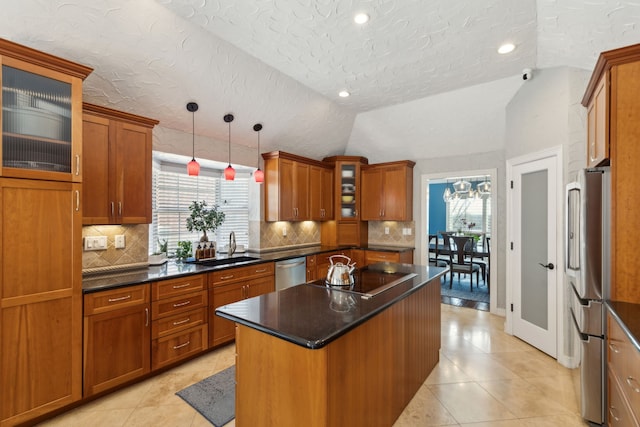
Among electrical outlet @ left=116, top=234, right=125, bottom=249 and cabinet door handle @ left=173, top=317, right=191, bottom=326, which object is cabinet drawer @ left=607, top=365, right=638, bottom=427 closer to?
cabinet door handle @ left=173, top=317, right=191, bottom=326

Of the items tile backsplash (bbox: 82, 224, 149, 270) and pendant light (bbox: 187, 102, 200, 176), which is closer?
tile backsplash (bbox: 82, 224, 149, 270)

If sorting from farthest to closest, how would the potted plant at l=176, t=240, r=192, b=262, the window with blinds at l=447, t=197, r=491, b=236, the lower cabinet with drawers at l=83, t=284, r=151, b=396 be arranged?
the window with blinds at l=447, t=197, r=491, b=236, the potted plant at l=176, t=240, r=192, b=262, the lower cabinet with drawers at l=83, t=284, r=151, b=396

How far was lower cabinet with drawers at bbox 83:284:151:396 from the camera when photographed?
2232 millimetres

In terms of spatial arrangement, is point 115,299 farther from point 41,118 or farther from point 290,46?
point 290,46

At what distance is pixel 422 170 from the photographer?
5191 mm

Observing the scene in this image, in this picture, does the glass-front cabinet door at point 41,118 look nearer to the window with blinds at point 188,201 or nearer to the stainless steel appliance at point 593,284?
the window with blinds at point 188,201

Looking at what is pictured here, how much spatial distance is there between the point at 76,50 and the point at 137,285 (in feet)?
6.29

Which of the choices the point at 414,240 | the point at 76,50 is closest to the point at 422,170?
the point at 414,240

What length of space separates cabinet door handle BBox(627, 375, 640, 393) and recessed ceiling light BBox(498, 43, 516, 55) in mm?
2695

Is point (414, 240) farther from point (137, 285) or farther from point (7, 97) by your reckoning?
point (7, 97)

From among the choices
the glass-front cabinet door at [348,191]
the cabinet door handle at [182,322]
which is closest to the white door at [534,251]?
the glass-front cabinet door at [348,191]

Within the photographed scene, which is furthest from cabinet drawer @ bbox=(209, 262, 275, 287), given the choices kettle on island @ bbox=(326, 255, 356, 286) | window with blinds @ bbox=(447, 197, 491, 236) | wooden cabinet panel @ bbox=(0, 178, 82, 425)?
window with blinds @ bbox=(447, 197, 491, 236)

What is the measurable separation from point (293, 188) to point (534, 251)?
3240 mm

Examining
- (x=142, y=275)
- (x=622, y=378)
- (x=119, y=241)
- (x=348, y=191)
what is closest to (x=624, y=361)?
(x=622, y=378)
